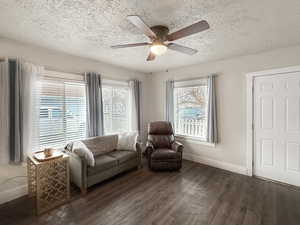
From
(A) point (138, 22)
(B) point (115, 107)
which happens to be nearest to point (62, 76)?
(B) point (115, 107)

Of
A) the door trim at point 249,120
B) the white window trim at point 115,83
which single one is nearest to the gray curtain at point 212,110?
the door trim at point 249,120

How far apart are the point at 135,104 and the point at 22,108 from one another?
2.52m

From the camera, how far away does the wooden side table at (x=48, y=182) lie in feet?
7.06

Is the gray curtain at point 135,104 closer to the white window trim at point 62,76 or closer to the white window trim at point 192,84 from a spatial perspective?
the white window trim at point 192,84

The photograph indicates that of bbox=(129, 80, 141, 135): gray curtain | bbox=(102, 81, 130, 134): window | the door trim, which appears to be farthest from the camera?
bbox=(129, 80, 141, 135): gray curtain

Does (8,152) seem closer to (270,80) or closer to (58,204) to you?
(58,204)

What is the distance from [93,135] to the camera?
3441 mm

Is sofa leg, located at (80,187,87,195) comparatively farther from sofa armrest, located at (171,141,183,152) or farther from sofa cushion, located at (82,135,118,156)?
sofa armrest, located at (171,141,183,152)

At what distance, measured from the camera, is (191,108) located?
4.18 metres

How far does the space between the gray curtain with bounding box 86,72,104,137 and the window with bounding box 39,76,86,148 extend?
0.14 meters

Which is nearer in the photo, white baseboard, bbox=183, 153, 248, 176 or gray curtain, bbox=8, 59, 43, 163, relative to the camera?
gray curtain, bbox=8, 59, 43, 163

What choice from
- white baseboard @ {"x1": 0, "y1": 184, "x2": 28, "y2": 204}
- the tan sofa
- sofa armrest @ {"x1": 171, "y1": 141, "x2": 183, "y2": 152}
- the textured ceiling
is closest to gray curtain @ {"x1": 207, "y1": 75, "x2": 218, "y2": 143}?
sofa armrest @ {"x1": 171, "y1": 141, "x2": 183, "y2": 152}

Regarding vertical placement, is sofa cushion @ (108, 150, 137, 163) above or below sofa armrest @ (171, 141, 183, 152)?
below

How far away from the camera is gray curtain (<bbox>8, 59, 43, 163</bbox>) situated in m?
2.40
